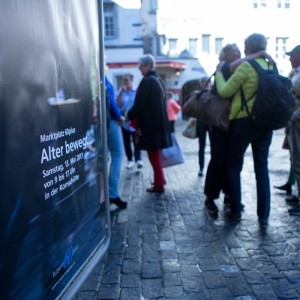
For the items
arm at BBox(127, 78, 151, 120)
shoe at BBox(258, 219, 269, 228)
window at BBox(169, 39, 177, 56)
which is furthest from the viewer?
window at BBox(169, 39, 177, 56)

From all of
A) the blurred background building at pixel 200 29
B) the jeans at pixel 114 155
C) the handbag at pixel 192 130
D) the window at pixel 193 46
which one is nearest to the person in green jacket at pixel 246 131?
the jeans at pixel 114 155

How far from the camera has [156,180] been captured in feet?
20.5

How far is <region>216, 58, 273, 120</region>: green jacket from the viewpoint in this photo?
430 centimetres

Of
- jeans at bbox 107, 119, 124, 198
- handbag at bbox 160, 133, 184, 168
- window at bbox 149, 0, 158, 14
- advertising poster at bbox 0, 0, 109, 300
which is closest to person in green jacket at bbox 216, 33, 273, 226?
jeans at bbox 107, 119, 124, 198

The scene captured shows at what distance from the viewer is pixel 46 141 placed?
176 cm

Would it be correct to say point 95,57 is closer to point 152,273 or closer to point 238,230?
point 152,273

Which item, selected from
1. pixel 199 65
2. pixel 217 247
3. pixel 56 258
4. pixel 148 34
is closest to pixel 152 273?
pixel 217 247

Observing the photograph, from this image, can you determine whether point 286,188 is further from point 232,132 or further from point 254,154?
point 232,132

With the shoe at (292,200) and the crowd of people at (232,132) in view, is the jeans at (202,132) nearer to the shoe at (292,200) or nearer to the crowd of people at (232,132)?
the crowd of people at (232,132)

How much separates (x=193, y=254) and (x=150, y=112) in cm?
247

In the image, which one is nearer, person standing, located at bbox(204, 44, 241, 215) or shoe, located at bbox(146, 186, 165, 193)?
person standing, located at bbox(204, 44, 241, 215)

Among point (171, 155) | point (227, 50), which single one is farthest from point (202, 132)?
point (227, 50)

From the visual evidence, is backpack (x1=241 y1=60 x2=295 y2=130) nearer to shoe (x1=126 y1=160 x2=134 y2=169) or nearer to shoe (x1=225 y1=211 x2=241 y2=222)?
shoe (x1=225 y1=211 x2=241 y2=222)

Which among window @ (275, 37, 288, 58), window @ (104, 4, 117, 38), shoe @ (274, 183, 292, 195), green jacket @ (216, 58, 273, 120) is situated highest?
window @ (104, 4, 117, 38)
